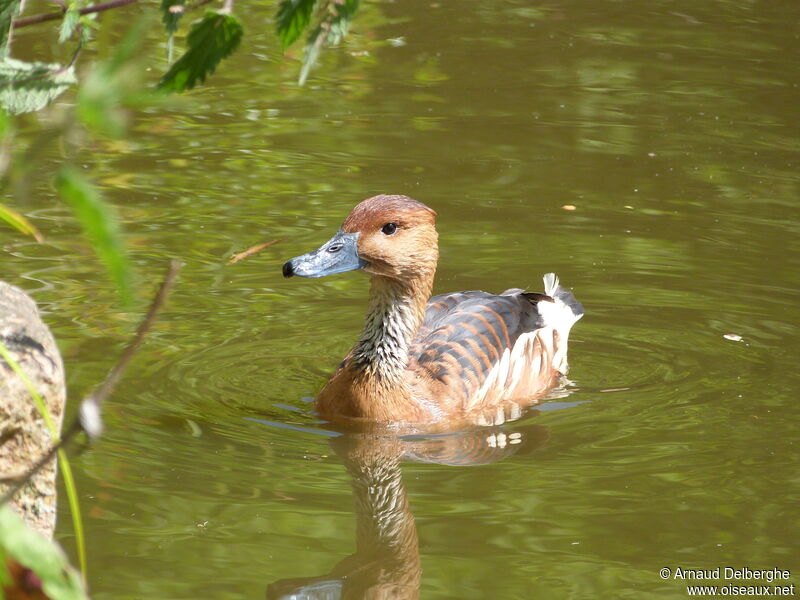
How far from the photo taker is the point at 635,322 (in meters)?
7.92

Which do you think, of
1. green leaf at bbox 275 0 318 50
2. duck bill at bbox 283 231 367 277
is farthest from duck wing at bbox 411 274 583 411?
green leaf at bbox 275 0 318 50

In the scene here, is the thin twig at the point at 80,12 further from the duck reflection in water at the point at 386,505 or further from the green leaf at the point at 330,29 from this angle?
the duck reflection in water at the point at 386,505

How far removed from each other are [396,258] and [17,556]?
5.30 m

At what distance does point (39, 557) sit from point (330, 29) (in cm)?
104

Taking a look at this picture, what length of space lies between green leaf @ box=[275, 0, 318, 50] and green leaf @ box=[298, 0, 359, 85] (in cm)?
3

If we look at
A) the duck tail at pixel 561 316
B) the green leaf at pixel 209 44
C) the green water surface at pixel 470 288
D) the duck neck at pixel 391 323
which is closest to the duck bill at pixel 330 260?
the duck neck at pixel 391 323

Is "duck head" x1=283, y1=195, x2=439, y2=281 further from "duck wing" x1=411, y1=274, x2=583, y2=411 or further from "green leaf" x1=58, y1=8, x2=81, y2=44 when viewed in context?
"green leaf" x1=58, y1=8, x2=81, y2=44

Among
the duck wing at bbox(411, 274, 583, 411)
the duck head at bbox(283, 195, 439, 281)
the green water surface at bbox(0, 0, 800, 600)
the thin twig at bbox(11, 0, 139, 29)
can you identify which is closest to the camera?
the thin twig at bbox(11, 0, 139, 29)

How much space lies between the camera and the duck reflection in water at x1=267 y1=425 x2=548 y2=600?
15.4ft

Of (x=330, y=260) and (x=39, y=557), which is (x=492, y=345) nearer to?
(x=330, y=260)

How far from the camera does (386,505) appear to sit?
5.45 metres

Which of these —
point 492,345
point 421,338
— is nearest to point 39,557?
point 492,345

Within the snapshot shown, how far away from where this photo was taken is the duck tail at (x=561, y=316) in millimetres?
7590

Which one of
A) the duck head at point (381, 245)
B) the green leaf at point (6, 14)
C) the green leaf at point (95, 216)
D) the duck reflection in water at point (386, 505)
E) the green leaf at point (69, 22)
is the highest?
the green leaf at point (6, 14)
